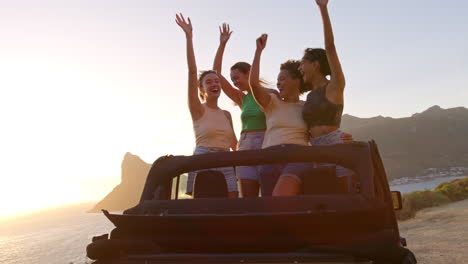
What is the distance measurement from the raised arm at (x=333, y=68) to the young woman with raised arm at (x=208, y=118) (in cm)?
149

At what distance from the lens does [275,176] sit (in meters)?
4.38

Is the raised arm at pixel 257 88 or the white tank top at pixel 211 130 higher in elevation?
the raised arm at pixel 257 88

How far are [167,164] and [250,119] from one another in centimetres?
227

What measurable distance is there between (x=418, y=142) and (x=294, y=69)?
186119 millimetres

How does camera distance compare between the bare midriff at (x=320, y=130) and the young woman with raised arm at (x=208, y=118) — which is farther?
the young woman with raised arm at (x=208, y=118)

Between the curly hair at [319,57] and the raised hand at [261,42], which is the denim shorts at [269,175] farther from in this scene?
the raised hand at [261,42]

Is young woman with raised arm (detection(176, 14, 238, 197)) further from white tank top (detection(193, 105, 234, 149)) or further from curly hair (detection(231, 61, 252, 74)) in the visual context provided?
curly hair (detection(231, 61, 252, 74))

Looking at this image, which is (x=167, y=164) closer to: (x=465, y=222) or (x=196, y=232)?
(x=196, y=232)

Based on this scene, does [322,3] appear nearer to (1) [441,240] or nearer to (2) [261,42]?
(2) [261,42]

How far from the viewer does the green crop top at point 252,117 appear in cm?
509

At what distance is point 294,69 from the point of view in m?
4.81

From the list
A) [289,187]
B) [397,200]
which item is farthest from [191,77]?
[397,200]

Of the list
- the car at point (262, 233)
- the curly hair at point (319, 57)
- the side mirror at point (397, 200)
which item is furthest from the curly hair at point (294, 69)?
the car at point (262, 233)

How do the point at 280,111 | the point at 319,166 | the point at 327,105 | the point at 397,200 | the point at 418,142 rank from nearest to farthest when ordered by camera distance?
the point at 397,200
the point at 319,166
the point at 327,105
the point at 280,111
the point at 418,142
